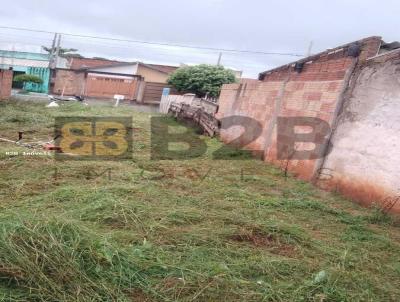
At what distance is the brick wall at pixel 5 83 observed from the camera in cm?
1420

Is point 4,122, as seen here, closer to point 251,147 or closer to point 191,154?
point 191,154

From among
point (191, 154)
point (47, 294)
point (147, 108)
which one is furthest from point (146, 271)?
point (147, 108)

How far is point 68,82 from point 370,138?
18.0 m

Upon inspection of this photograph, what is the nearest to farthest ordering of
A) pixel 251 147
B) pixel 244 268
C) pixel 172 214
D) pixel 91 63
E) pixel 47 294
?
pixel 47 294
pixel 244 268
pixel 172 214
pixel 251 147
pixel 91 63

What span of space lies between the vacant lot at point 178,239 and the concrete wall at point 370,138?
1.15 ft

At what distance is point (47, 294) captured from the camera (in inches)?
82.7

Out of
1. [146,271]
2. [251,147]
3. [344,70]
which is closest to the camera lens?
[146,271]

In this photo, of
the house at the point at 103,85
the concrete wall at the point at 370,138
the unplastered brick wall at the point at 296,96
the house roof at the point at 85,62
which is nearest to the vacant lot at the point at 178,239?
the concrete wall at the point at 370,138

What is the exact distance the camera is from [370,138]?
4.80 m

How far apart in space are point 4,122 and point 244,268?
8483 millimetres

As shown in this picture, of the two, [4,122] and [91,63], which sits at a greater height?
[91,63]

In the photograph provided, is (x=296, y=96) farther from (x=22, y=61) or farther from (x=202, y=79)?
(x=22, y=61)

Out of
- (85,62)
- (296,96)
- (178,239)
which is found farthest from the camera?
(85,62)

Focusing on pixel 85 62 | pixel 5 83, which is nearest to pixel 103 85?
pixel 5 83
